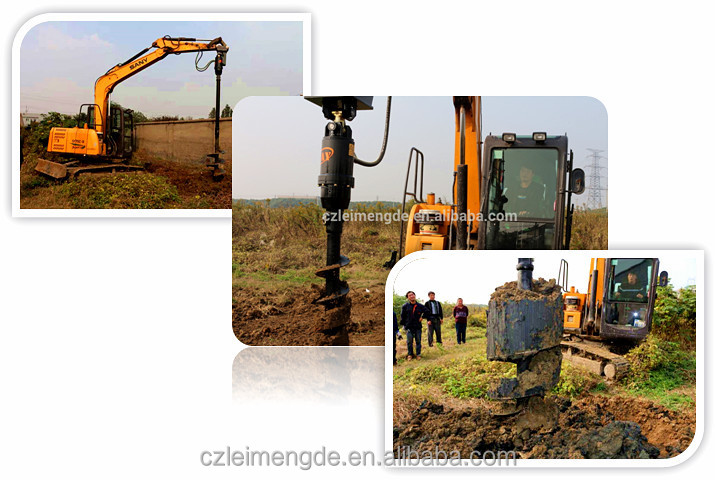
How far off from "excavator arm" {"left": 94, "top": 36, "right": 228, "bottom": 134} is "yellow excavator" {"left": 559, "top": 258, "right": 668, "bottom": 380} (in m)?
3.88

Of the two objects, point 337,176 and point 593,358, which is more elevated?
point 337,176

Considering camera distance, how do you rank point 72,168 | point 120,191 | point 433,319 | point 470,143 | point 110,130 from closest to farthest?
point 433,319, point 470,143, point 120,191, point 72,168, point 110,130

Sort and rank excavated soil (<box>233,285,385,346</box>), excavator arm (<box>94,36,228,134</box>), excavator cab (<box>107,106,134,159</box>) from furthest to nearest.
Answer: excavator cab (<box>107,106,134,159</box>) < excavator arm (<box>94,36,228,134</box>) < excavated soil (<box>233,285,385,346</box>)

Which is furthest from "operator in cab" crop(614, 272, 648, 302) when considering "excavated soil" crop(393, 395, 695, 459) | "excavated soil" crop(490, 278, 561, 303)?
"excavated soil" crop(393, 395, 695, 459)

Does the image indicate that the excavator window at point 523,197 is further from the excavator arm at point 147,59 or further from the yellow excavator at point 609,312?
the excavator arm at point 147,59

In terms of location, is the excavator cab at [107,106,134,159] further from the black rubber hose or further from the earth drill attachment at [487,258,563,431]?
the earth drill attachment at [487,258,563,431]

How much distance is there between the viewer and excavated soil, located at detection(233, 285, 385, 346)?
5781 millimetres

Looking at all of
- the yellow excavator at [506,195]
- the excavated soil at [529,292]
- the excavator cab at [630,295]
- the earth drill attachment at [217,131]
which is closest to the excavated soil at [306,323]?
the yellow excavator at [506,195]

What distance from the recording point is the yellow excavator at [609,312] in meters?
4.41

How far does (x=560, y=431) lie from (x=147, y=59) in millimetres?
5097

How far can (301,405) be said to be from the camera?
4582mm

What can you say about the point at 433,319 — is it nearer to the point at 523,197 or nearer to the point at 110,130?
the point at 523,197

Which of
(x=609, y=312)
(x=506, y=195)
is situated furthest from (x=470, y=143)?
(x=609, y=312)

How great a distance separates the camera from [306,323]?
6.30 meters
